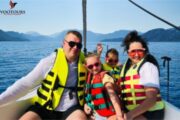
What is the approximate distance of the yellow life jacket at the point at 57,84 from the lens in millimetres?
2791

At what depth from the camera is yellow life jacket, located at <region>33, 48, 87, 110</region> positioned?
2.79 metres

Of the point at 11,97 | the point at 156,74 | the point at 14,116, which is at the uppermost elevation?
the point at 156,74

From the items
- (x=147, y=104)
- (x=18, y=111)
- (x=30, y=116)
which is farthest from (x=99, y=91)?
(x=18, y=111)

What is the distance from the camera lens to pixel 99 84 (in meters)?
2.70

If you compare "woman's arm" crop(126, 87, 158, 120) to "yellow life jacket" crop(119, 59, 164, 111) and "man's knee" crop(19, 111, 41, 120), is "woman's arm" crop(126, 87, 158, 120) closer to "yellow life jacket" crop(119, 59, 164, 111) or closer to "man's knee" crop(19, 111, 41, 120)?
"yellow life jacket" crop(119, 59, 164, 111)

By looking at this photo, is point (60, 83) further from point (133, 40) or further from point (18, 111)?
point (133, 40)

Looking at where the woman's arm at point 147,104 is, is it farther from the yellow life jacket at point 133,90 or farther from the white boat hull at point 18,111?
the white boat hull at point 18,111

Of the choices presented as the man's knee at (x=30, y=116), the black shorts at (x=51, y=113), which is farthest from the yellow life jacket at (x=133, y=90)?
the man's knee at (x=30, y=116)

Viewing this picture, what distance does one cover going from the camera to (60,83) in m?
2.80

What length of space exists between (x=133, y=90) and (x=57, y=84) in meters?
0.63

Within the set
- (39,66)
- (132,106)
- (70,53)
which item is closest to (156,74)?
(132,106)

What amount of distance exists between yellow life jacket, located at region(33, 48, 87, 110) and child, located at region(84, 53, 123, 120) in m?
0.08

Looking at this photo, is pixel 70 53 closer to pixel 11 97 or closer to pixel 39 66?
pixel 39 66

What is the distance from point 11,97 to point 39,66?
329 millimetres
